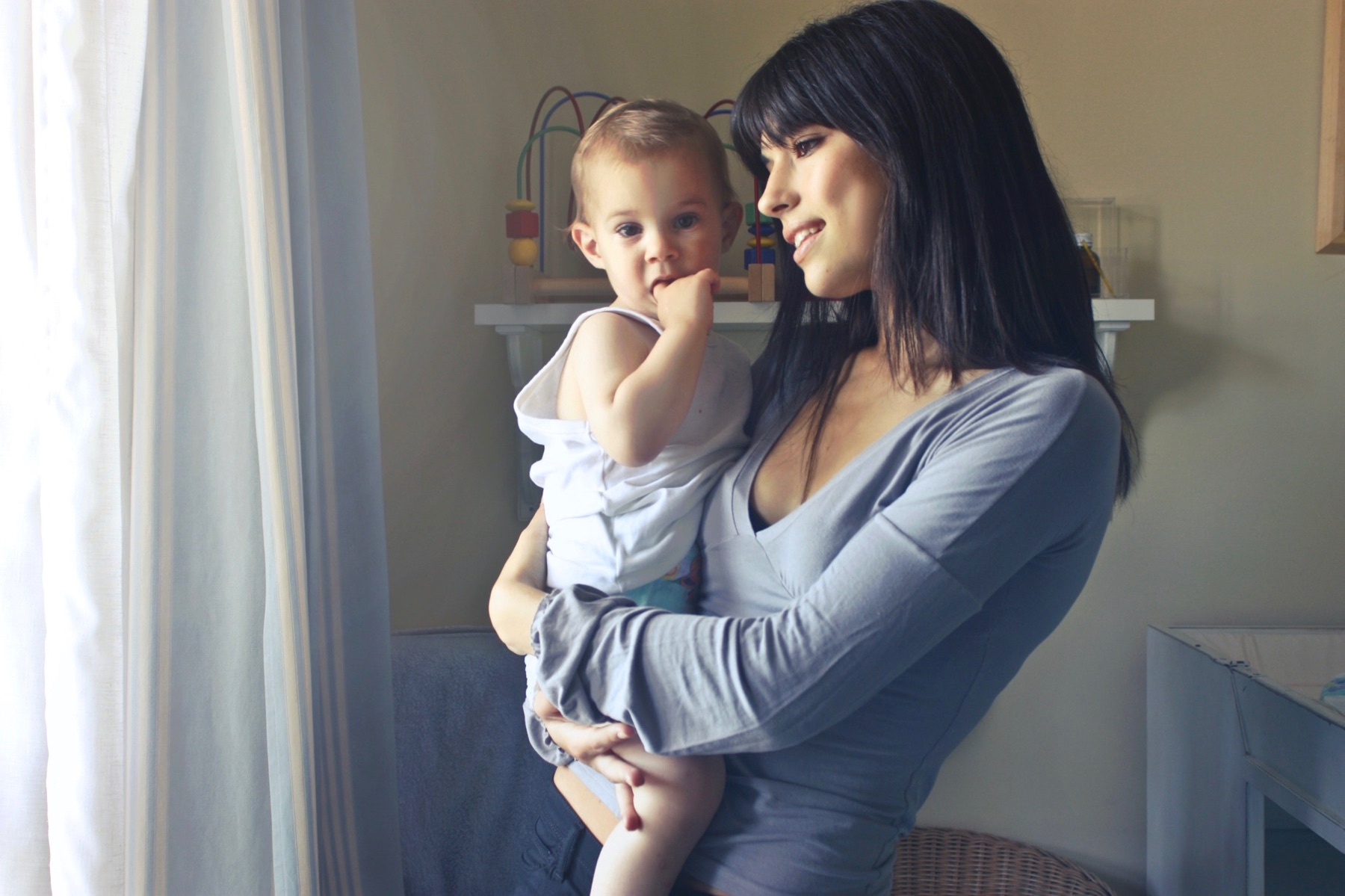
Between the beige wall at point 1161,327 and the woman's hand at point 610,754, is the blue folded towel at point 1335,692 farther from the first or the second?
the woman's hand at point 610,754

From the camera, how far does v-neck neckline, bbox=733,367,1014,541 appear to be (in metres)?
0.83

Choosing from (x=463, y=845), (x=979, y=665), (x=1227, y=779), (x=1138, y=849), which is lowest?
(x=1138, y=849)

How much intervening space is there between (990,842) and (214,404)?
6.34 ft

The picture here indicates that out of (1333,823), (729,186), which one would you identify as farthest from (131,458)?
(1333,823)

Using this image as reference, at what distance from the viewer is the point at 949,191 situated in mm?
878

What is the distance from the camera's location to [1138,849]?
219 centimetres

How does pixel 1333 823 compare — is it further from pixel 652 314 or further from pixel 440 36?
pixel 440 36

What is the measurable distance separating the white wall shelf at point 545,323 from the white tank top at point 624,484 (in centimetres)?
81

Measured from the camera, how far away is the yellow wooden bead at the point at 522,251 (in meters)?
1.82

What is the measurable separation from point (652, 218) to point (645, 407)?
0.84 ft

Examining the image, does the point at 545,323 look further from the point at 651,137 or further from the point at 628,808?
the point at 628,808

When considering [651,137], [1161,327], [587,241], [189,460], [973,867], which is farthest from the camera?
[1161,327]

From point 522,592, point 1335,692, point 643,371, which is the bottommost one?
point 1335,692

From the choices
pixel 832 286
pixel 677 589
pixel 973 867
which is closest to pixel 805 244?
pixel 832 286
